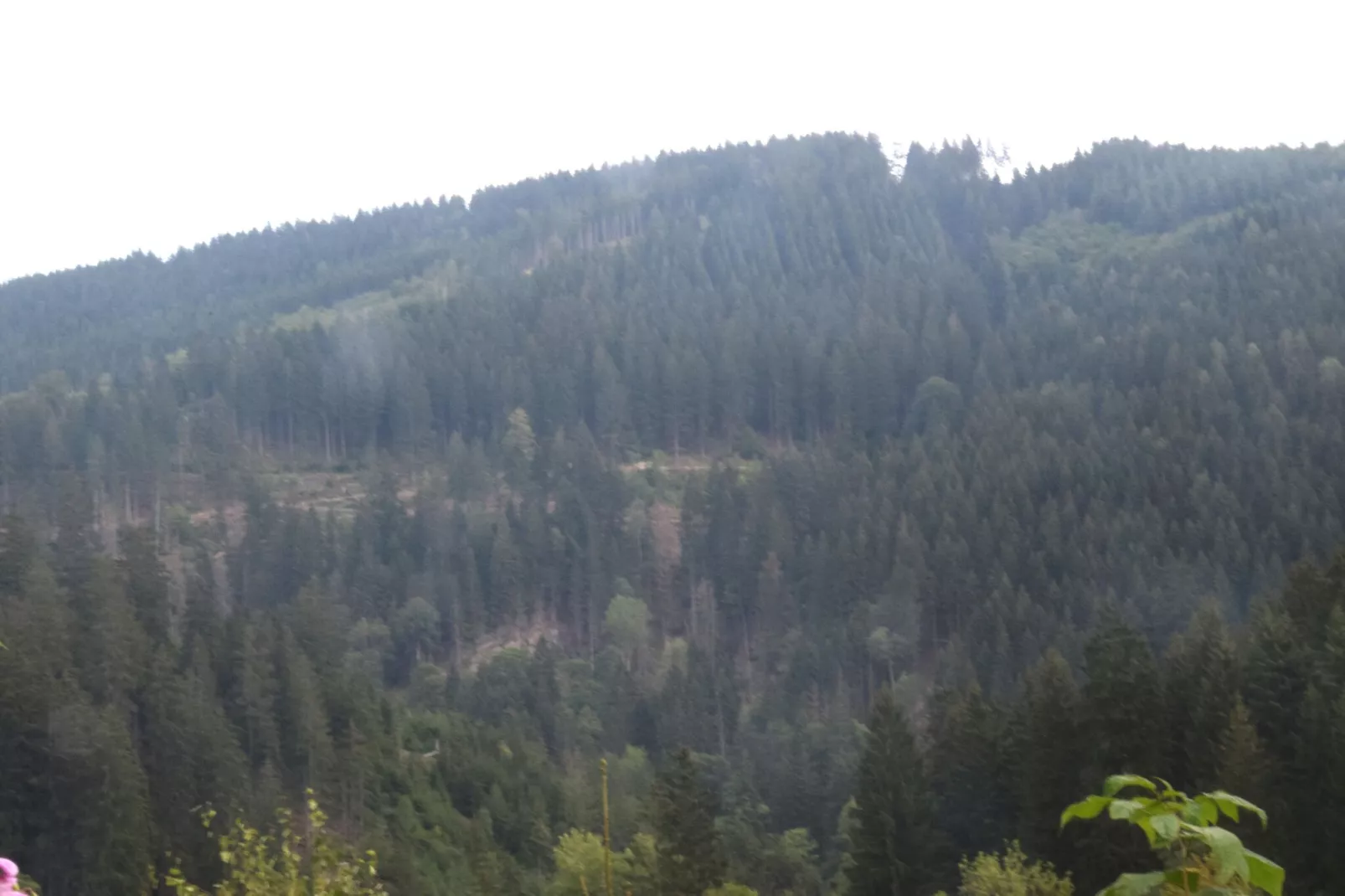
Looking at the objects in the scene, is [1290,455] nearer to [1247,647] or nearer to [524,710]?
[1247,647]

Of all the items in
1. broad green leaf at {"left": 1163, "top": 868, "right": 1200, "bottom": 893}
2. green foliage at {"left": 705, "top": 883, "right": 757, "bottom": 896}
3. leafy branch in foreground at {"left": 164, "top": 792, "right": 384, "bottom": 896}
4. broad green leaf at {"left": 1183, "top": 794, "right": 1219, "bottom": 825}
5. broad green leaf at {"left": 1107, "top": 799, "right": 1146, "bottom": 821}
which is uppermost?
broad green leaf at {"left": 1107, "top": 799, "right": 1146, "bottom": 821}

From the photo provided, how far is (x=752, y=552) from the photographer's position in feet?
411

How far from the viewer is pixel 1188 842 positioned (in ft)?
14.5

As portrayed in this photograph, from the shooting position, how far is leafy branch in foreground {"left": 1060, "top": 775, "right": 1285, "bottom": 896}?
3.99m

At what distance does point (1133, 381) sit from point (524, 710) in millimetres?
77392

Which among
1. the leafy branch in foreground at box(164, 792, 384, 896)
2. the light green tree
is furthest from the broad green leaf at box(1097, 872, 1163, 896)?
the light green tree

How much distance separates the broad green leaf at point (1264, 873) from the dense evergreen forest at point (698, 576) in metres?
37.1

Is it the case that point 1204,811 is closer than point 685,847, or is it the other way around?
point 1204,811

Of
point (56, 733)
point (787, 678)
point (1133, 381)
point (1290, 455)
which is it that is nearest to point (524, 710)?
point (787, 678)

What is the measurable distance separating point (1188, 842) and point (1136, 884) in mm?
358

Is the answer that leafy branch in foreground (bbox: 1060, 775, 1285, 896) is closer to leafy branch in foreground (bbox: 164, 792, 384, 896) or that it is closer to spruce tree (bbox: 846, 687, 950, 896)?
leafy branch in foreground (bbox: 164, 792, 384, 896)

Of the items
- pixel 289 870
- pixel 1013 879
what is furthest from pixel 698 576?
pixel 289 870

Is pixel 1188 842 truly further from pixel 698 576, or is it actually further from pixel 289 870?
pixel 698 576

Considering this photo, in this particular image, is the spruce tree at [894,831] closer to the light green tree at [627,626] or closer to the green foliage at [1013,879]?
the green foliage at [1013,879]
